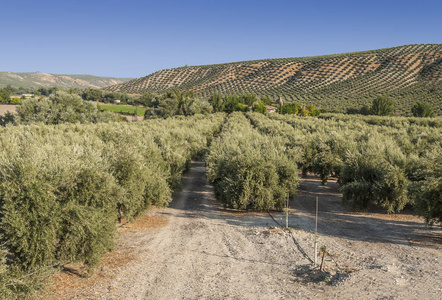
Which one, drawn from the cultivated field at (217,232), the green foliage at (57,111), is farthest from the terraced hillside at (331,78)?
the cultivated field at (217,232)

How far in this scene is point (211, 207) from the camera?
18.0 m

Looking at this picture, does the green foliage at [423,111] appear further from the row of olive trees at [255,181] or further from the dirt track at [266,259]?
the dirt track at [266,259]

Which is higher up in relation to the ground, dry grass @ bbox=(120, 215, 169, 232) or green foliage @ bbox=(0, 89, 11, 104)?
green foliage @ bbox=(0, 89, 11, 104)

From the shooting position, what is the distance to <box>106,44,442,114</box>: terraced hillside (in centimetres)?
9876

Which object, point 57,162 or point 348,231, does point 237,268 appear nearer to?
point 348,231

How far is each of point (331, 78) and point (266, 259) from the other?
125m

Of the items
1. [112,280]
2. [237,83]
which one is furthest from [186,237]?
[237,83]

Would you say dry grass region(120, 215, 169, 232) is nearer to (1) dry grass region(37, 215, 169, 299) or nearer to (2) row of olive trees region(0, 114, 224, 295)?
(1) dry grass region(37, 215, 169, 299)

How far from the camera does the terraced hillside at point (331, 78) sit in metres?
98.8

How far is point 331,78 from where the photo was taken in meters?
124

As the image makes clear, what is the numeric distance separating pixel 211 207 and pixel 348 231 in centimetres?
777

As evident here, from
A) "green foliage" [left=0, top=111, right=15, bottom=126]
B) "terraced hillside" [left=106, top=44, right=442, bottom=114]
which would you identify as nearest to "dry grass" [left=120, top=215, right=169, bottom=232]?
"green foliage" [left=0, top=111, right=15, bottom=126]

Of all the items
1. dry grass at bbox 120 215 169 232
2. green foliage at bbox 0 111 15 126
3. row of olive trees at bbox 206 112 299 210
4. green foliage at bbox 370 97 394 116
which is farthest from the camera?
green foliage at bbox 370 97 394 116

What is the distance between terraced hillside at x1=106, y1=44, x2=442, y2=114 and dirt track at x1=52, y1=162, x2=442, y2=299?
3127 inches
